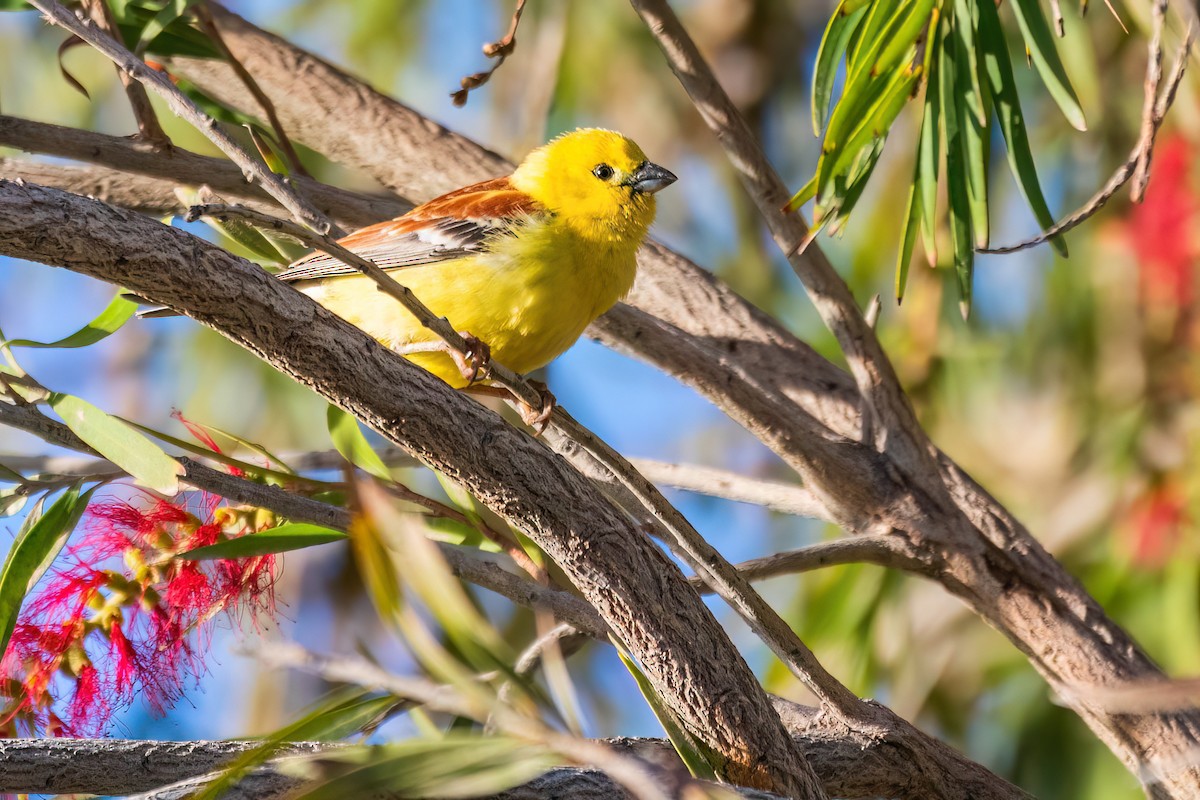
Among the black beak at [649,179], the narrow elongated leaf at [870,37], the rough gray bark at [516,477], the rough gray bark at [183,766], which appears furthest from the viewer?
the black beak at [649,179]

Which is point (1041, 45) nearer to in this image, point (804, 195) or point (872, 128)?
point (872, 128)

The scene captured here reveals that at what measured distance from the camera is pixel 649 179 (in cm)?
412

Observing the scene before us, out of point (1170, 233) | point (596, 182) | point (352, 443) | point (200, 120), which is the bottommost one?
point (200, 120)

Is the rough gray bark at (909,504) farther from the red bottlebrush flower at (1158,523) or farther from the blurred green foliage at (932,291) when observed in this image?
the red bottlebrush flower at (1158,523)

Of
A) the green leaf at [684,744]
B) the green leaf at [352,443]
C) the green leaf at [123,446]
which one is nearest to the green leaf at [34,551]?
the green leaf at [123,446]

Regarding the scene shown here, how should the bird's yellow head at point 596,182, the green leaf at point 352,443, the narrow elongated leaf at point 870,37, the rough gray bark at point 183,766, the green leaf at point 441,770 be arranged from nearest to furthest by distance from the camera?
the green leaf at point 441,770
the rough gray bark at point 183,766
the narrow elongated leaf at point 870,37
the green leaf at point 352,443
the bird's yellow head at point 596,182

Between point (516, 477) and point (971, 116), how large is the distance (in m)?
1.41

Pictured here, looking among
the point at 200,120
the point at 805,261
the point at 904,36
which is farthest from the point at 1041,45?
the point at 200,120

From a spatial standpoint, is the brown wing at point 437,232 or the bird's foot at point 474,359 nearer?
the bird's foot at point 474,359

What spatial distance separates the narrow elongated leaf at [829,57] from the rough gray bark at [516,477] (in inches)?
41.3

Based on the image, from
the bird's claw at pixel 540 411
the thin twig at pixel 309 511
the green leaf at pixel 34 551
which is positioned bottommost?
the green leaf at pixel 34 551

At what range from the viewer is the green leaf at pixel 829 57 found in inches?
111

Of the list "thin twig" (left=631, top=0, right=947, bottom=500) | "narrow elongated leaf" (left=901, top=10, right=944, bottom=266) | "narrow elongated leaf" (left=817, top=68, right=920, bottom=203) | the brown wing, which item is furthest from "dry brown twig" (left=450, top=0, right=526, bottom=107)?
"narrow elongated leaf" (left=901, top=10, right=944, bottom=266)

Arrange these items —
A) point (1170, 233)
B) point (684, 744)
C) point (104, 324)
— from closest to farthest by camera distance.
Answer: point (684, 744) < point (104, 324) < point (1170, 233)
